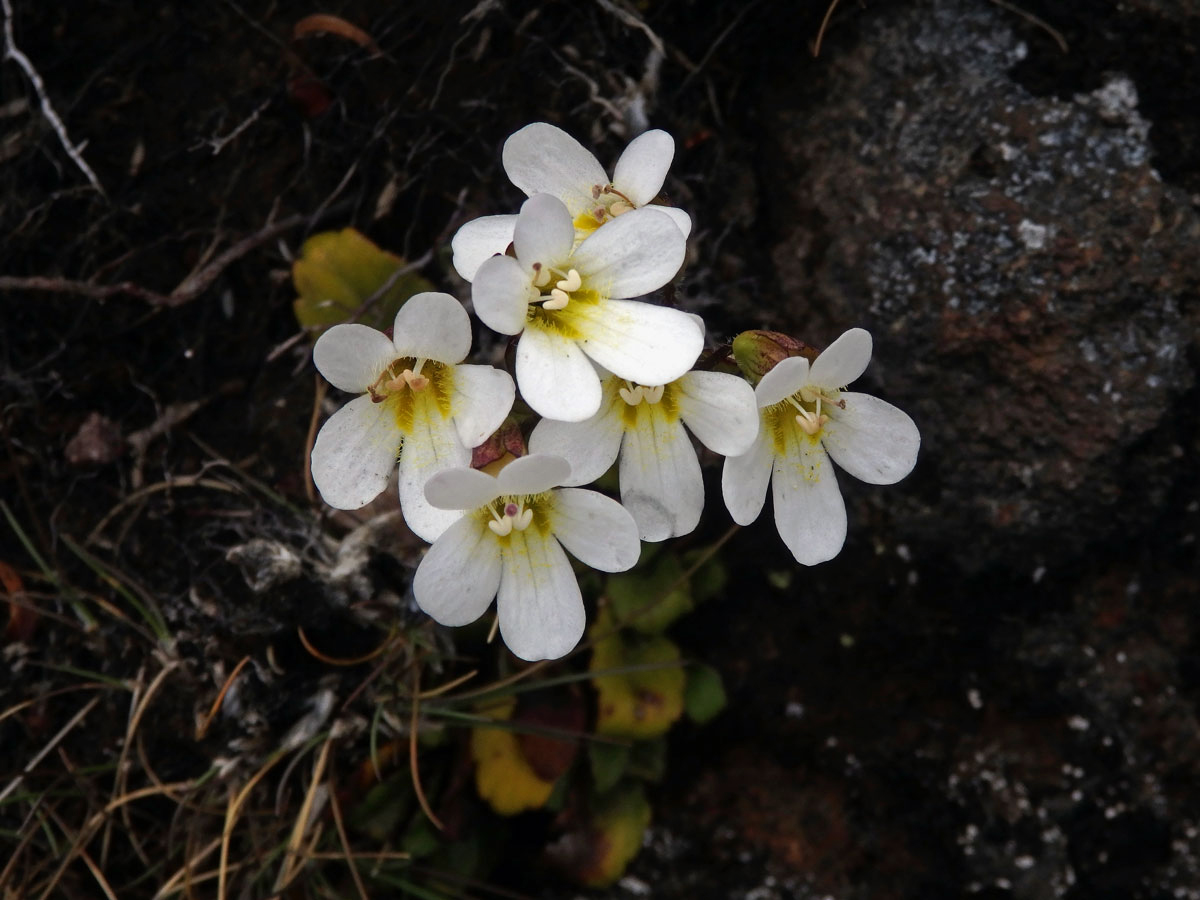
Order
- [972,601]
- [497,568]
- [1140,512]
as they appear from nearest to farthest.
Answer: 1. [497,568]
2. [1140,512]
3. [972,601]

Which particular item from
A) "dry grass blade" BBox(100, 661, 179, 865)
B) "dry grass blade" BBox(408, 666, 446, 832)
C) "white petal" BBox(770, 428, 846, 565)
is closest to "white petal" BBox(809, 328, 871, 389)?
"white petal" BBox(770, 428, 846, 565)

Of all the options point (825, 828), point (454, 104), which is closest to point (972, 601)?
point (825, 828)

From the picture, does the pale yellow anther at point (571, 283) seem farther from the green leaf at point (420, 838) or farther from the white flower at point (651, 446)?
the green leaf at point (420, 838)

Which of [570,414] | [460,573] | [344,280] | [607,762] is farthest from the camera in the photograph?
[607,762]

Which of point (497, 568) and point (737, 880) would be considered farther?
point (737, 880)

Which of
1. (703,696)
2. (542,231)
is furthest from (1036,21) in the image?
(703,696)

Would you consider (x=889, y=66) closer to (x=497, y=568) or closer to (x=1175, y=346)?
(x=1175, y=346)

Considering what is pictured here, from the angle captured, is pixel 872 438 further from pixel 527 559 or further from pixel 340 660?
pixel 340 660
